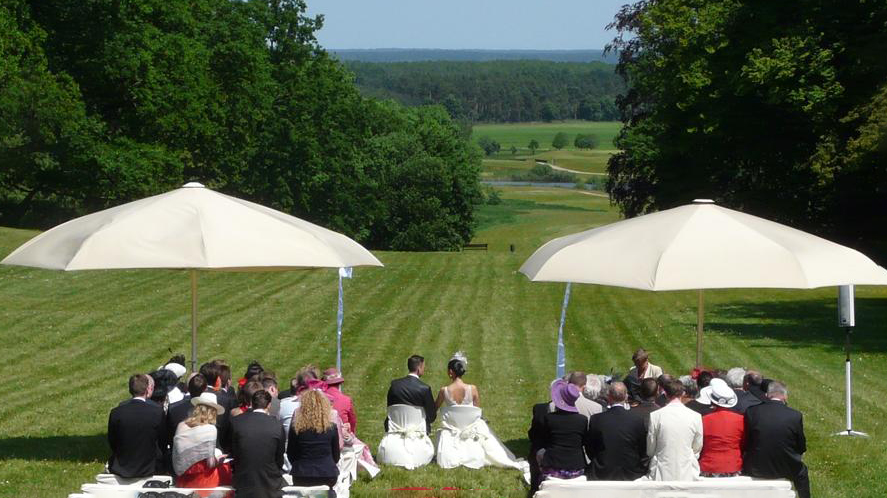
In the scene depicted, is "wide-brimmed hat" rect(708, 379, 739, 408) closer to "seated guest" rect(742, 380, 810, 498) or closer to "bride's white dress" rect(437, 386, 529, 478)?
"seated guest" rect(742, 380, 810, 498)

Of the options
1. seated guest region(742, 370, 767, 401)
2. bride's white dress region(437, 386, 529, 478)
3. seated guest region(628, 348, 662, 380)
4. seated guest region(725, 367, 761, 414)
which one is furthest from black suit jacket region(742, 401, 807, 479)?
bride's white dress region(437, 386, 529, 478)

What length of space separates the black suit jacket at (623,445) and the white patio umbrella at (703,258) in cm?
136

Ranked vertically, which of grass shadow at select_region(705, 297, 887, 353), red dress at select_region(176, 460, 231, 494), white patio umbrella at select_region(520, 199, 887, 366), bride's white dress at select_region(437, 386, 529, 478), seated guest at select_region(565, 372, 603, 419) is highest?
white patio umbrella at select_region(520, 199, 887, 366)

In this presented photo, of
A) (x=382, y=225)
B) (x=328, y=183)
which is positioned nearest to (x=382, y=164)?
(x=382, y=225)

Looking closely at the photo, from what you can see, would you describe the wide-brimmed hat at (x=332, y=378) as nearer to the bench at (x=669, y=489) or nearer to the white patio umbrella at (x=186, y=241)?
the white patio umbrella at (x=186, y=241)

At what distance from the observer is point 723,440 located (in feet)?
41.2

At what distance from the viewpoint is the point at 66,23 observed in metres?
51.6

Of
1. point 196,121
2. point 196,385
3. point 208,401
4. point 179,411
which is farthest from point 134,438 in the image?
point 196,121

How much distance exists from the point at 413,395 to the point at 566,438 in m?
2.40

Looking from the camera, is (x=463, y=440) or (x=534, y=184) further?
(x=534, y=184)

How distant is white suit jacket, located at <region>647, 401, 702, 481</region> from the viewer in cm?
1209

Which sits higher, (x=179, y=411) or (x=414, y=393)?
(x=179, y=411)

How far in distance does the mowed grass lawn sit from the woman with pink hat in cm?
92

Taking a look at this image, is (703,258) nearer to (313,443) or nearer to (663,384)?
(663,384)
